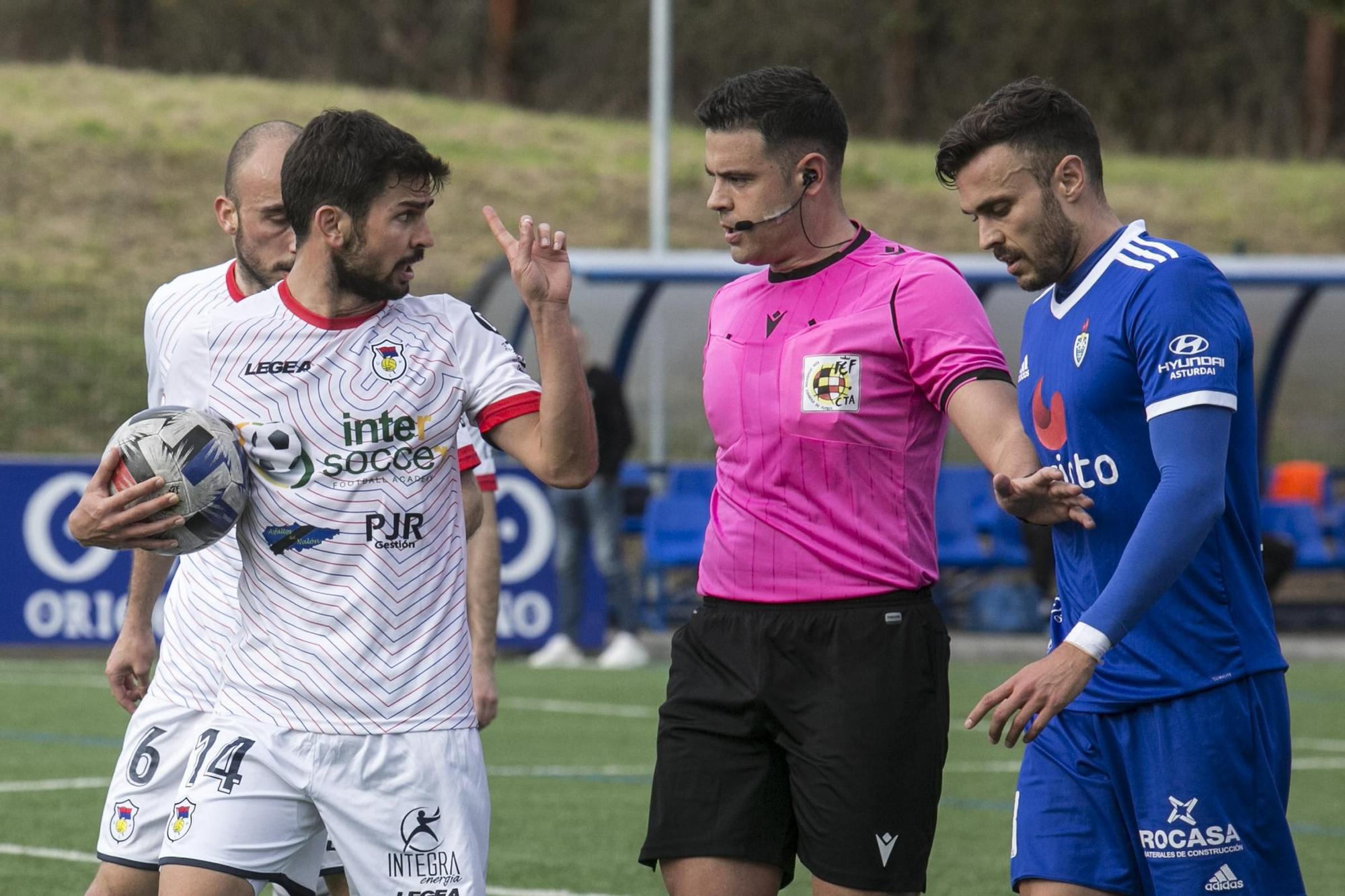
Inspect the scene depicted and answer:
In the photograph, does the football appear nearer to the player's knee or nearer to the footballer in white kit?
the footballer in white kit

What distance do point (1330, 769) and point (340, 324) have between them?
6931mm

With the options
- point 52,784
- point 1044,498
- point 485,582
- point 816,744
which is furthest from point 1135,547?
point 52,784

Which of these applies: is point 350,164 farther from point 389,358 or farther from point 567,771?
point 567,771

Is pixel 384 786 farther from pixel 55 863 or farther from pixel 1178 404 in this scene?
pixel 55 863

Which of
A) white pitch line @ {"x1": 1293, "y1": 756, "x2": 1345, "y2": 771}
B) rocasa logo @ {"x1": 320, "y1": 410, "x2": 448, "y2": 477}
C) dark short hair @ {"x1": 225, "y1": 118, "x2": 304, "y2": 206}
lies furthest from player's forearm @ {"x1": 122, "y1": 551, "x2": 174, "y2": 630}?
white pitch line @ {"x1": 1293, "y1": 756, "x2": 1345, "y2": 771}

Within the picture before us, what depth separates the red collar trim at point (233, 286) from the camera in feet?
15.8

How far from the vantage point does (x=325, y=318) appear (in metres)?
3.94

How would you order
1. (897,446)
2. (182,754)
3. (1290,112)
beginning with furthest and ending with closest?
(1290,112), (182,754), (897,446)

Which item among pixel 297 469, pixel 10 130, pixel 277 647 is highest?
pixel 10 130

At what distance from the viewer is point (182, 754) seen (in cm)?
458

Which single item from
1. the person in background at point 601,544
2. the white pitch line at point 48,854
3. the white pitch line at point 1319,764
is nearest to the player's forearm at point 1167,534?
the white pitch line at point 48,854

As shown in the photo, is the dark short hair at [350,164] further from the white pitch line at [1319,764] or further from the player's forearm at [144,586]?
the white pitch line at [1319,764]

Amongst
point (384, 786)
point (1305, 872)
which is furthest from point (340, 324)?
point (1305, 872)

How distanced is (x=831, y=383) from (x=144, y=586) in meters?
1.76
